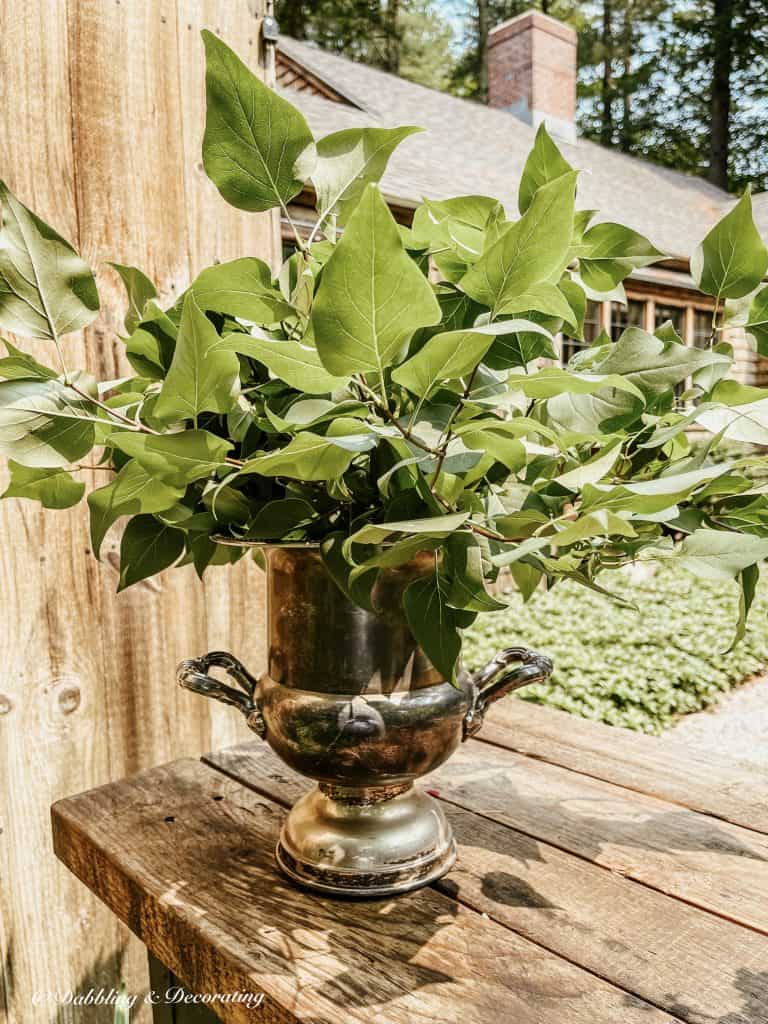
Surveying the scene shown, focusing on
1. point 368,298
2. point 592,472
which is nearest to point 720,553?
point 592,472

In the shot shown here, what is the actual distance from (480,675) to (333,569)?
0.28m

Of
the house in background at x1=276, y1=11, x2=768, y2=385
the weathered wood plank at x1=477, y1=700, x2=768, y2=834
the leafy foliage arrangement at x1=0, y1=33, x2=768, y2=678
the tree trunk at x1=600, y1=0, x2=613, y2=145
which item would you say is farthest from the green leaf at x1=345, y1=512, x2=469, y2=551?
the tree trunk at x1=600, y1=0, x2=613, y2=145

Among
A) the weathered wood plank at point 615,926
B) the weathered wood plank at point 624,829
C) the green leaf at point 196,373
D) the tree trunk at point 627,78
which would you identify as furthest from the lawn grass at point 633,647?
the tree trunk at point 627,78

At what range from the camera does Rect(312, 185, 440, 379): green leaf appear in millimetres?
441

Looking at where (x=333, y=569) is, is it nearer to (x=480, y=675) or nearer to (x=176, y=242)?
(x=480, y=675)

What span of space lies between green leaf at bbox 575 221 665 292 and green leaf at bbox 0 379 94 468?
43 centimetres

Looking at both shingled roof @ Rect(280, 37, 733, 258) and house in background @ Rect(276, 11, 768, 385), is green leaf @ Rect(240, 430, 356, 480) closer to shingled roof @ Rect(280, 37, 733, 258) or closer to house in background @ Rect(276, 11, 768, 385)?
house in background @ Rect(276, 11, 768, 385)

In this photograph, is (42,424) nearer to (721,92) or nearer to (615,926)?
(615,926)

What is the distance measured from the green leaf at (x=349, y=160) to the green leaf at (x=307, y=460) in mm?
231

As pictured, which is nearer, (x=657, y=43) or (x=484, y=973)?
(x=484, y=973)

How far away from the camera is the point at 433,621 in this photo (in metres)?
0.65

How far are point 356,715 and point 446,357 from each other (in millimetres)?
Answer: 392

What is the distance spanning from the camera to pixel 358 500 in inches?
27.8

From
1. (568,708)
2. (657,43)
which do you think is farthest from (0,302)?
(657,43)
